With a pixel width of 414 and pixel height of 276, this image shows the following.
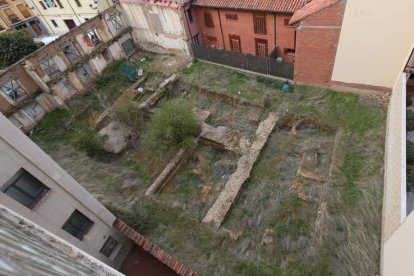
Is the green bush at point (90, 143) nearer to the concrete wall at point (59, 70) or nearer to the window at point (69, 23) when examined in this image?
the concrete wall at point (59, 70)

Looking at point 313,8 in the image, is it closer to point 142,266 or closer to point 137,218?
point 137,218

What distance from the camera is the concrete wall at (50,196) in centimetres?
745

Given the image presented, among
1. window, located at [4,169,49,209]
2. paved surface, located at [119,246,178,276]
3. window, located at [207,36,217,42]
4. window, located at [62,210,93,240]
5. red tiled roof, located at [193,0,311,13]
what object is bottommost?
paved surface, located at [119,246,178,276]

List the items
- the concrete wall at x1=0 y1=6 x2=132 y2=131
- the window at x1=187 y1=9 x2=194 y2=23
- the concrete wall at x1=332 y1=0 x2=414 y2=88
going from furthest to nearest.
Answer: the window at x1=187 y1=9 x2=194 y2=23, the concrete wall at x1=0 y1=6 x2=132 y2=131, the concrete wall at x1=332 y1=0 x2=414 y2=88

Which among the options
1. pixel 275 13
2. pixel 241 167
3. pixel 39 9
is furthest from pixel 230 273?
pixel 39 9

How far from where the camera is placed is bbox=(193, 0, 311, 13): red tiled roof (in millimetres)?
16344

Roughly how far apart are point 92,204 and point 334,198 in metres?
9.91

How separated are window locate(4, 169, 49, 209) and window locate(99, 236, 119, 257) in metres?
3.70

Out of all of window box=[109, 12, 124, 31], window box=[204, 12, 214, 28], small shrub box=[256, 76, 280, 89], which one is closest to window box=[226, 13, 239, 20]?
window box=[204, 12, 214, 28]

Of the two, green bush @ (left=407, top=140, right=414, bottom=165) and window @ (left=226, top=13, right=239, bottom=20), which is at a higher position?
window @ (left=226, top=13, right=239, bottom=20)

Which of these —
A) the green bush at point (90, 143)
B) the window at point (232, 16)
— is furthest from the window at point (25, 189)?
the window at point (232, 16)

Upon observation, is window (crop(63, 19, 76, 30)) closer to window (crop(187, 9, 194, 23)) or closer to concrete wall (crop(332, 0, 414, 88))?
window (crop(187, 9, 194, 23))

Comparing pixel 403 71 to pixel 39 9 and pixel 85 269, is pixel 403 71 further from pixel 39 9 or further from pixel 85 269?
pixel 39 9

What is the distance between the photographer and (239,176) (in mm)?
12562
